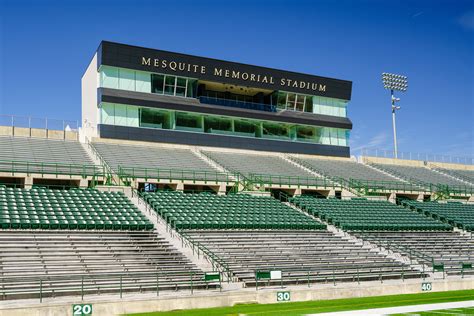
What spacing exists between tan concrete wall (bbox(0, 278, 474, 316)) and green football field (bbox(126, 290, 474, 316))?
56cm

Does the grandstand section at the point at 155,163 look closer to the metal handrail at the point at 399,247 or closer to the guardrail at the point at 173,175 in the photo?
the guardrail at the point at 173,175

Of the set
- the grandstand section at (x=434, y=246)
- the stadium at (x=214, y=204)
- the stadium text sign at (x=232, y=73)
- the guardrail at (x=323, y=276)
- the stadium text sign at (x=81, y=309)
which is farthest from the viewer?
the stadium text sign at (x=232, y=73)

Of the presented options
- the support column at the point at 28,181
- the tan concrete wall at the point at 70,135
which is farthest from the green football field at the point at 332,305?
the tan concrete wall at the point at 70,135

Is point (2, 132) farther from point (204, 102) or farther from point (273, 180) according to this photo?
point (273, 180)

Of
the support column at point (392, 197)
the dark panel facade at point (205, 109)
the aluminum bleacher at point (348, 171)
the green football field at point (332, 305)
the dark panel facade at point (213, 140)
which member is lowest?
→ the green football field at point (332, 305)

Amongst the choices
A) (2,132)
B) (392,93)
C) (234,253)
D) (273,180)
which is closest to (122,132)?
(2,132)

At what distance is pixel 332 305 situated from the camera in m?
19.3

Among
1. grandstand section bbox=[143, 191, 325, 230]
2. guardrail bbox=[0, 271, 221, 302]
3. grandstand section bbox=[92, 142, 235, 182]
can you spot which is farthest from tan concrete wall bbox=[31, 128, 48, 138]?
guardrail bbox=[0, 271, 221, 302]

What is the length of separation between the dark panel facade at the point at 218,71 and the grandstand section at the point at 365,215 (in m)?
14.3

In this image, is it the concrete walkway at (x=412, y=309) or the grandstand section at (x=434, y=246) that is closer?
the concrete walkway at (x=412, y=309)

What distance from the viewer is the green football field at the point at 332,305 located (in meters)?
17.5

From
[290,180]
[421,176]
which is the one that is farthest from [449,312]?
[421,176]

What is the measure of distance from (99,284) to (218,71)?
2850 centimetres

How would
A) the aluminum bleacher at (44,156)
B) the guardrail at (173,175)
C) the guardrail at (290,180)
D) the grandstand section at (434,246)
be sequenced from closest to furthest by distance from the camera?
the grandstand section at (434,246), the aluminum bleacher at (44,156), the guardrail at (173,175), the guardrail at (290,180)
